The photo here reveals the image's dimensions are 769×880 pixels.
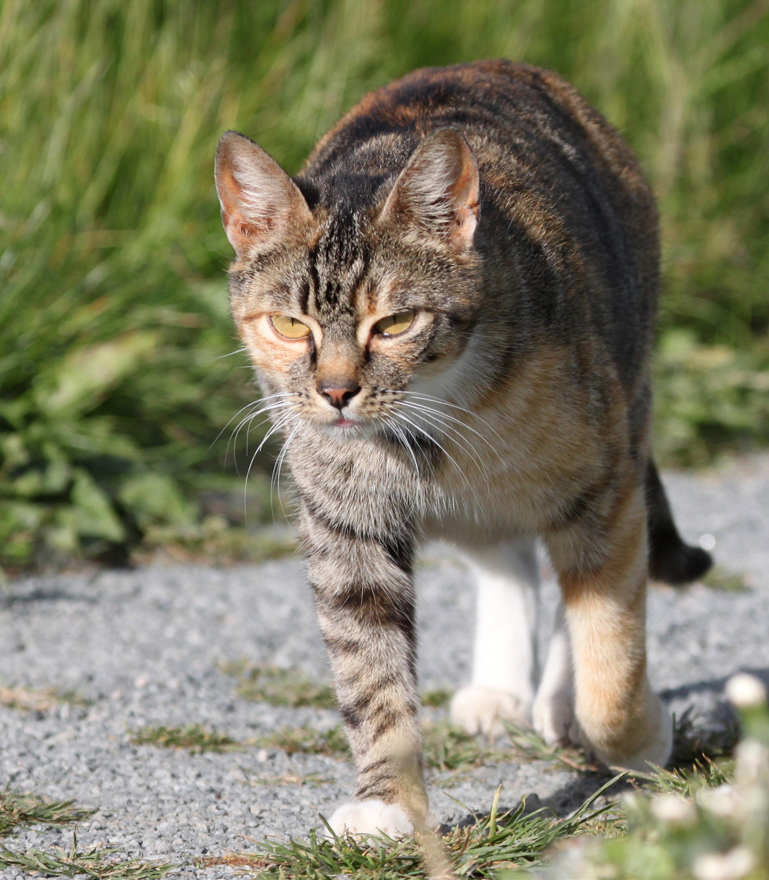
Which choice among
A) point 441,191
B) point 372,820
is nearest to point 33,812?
point 372,820

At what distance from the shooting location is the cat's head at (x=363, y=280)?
237 cm

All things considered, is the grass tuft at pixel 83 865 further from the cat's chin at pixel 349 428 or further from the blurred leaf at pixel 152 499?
the blurred leaf at pixel 152 499

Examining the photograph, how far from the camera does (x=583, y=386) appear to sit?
2.55 metres

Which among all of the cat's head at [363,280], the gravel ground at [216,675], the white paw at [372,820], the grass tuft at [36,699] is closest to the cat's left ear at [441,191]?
the cat's head at [363,280]

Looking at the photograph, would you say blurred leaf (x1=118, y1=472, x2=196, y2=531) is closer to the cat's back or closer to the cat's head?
the cat's back

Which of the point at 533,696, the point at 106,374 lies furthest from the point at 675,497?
the point at 106,374

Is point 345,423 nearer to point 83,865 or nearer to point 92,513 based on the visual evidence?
point 83,865

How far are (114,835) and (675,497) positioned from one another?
378 cm

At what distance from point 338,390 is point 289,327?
275mm

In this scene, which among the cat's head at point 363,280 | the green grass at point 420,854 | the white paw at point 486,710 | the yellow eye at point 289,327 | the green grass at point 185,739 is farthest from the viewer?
the white paw at point 486,710

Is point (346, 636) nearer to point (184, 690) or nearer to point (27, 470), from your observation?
point (184, 690)

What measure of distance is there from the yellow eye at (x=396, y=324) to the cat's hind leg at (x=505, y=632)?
3.24 ft

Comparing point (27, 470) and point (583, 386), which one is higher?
point (583, 386)

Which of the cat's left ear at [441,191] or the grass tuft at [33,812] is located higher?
the cat's left ear at [441,191]
